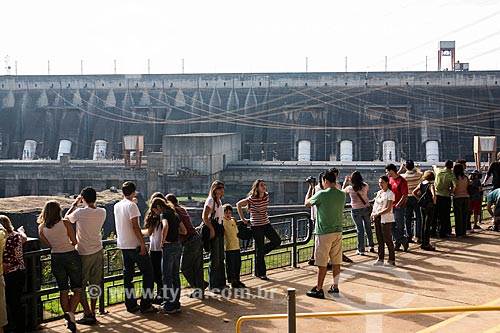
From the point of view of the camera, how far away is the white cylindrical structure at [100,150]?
44719 mm

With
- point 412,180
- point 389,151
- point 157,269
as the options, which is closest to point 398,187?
point 412,180

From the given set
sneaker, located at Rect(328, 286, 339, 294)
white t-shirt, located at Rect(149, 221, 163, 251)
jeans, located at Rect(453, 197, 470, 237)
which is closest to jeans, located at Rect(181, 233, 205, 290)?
white t-shirt, located at Rect(149, 221, 163, 251)

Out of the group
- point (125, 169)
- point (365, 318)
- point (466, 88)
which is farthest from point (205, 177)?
point (365, 318)

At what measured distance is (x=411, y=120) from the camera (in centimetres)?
4234

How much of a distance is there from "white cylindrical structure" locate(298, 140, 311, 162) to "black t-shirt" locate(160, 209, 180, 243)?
34.2 metres

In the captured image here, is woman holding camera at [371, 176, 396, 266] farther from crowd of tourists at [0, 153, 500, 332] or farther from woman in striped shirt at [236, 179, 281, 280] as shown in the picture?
woman in striped shirt at [236, 179, 281, 280]

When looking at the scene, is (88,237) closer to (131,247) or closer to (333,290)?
(131,247)

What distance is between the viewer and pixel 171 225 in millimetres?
6785

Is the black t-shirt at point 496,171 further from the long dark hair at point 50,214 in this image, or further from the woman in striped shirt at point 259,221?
the long dark hair at point 50,214

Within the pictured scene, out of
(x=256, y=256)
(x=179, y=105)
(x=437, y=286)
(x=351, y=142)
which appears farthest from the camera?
(x=179, y=105)

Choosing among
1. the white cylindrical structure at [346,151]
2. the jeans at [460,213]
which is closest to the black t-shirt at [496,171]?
the jeans at [460,213]

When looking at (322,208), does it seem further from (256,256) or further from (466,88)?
(466,88)

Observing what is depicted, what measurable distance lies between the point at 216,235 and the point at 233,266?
17.7 inches

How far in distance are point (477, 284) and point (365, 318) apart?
212 cm
